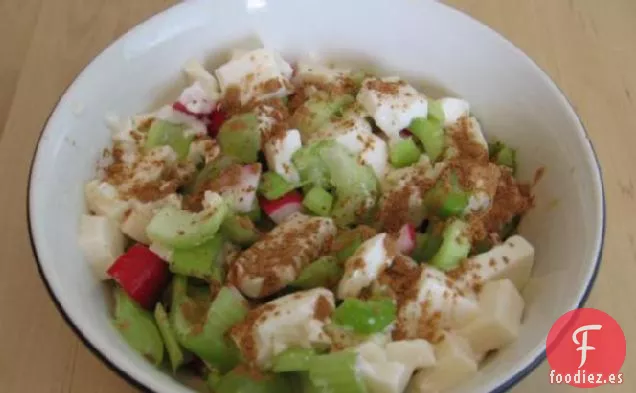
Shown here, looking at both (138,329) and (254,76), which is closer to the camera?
(138,329)

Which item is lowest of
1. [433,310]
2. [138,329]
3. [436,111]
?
[138,329]

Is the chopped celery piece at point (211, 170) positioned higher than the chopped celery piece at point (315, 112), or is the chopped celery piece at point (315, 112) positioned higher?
the chopped celery piece at point (315, 112)

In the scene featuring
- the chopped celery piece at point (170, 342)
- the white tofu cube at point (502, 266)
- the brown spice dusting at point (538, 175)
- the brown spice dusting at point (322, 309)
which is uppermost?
the brown spice dusting at point (538, 175)

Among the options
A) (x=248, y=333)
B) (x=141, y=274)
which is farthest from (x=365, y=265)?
(x=141, y=274)

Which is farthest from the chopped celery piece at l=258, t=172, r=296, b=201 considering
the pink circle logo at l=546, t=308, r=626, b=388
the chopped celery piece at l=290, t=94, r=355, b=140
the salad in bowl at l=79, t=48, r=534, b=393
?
the pink circle logo at l=546, t=308, r=626, b=388

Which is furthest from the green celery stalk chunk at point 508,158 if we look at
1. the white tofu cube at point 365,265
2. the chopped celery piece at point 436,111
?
the white tofu cube at point 365,265

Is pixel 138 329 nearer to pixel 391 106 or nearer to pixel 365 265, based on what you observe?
pixel 365 265

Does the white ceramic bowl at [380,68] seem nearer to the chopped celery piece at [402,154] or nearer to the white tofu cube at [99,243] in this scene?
the white tofu cube at [99,243]
